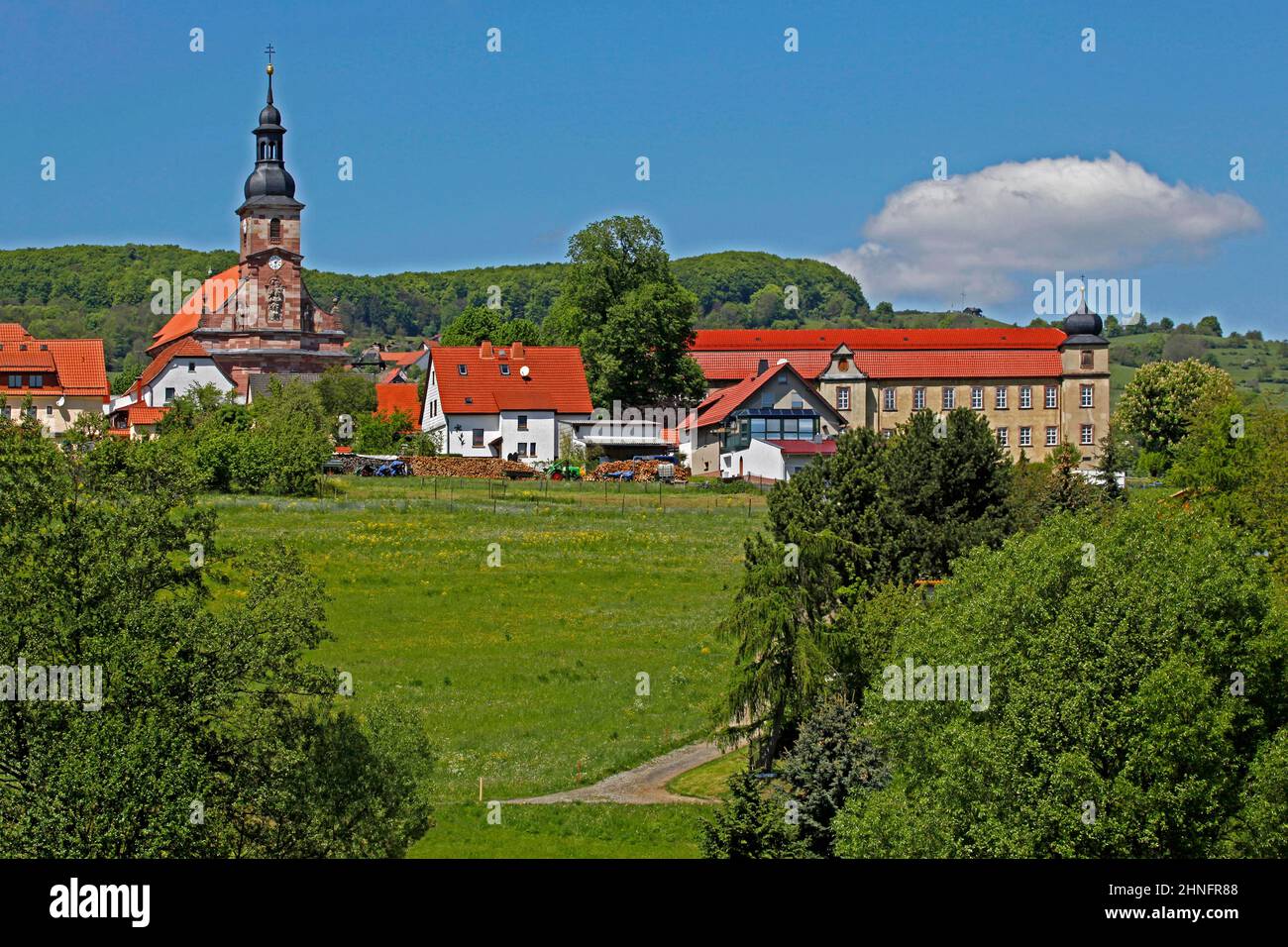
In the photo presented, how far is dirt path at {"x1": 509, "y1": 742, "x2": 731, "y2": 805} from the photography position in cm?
3025

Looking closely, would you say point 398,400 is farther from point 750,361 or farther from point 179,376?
point 750,361

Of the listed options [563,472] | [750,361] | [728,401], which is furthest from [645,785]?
[750,361]

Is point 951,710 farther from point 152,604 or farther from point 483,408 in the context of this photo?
point 483,408

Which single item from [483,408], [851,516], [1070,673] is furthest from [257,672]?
[483,408]

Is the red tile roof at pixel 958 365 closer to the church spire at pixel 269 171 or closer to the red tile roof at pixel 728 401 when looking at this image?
the red tile roof at pixel 728 401

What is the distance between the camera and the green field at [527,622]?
99.6 feet

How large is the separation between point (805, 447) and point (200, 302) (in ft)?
189

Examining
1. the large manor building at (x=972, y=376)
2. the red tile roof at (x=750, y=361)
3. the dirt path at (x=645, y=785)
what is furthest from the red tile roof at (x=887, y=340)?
the dirt path at (x=645, y=785)

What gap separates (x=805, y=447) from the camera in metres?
75.8

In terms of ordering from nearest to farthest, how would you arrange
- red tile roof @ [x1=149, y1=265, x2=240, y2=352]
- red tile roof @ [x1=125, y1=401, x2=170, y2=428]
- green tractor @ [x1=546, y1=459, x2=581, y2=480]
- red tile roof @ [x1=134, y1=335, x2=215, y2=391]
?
green tractor @ [x1=546, y1=459, x2=581, y2=480] < red tile roof @ [x1=125, y1=401, x2=170, y2=428] < red tile roof @ [x1=134, y1=335, x2=215, y2=391] < red tile roof @ [x1=149, y1=265, x2=240, y2=352]

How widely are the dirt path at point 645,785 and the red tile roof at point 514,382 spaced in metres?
47.4

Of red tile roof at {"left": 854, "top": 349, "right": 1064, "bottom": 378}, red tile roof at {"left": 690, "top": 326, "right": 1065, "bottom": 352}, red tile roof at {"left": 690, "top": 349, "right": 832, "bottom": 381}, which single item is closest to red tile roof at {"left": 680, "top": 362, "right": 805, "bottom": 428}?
red tile roof at {"left": 690, "top": 349, "right": 832, "bottom": 381}

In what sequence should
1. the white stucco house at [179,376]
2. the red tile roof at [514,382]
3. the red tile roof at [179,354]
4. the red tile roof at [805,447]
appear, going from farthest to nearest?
1. the red tile roof at [179,354]
2. the white stucco house at [179,376]
3. the red tile roof at [514,382]
4. the red tile roof at [805,447]

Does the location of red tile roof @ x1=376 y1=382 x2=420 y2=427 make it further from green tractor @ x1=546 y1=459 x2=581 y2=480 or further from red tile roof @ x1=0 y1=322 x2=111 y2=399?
green tractor @ x1=546 y1=459 x2=581 y2=480
